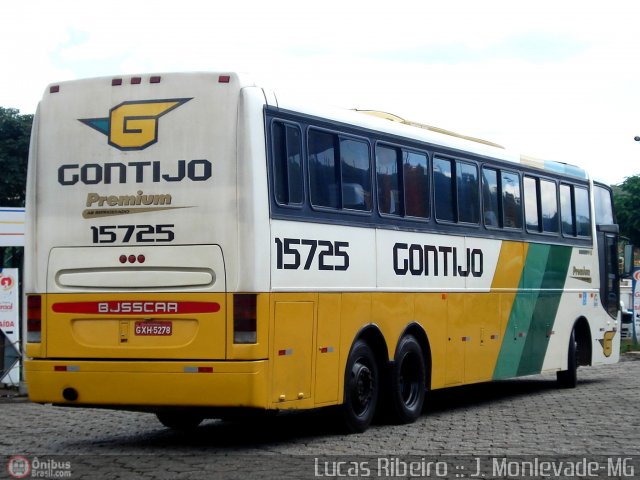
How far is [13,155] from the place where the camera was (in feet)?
172

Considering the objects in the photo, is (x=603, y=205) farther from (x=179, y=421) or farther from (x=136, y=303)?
(x=136, y=303)

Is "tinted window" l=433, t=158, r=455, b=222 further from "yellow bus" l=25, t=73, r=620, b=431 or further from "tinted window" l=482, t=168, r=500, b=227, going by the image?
"yellow bus" l=25, t=73, r=620, b=431

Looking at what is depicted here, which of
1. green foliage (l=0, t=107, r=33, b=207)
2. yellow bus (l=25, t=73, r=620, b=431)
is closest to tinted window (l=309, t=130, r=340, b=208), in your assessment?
yellow bus (l=25, t=73, r=620, b=431)

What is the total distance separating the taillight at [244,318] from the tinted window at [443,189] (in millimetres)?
4685

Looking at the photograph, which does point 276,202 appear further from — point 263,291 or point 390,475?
point 390,475

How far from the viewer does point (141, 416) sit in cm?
1625

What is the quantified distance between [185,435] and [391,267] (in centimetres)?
291

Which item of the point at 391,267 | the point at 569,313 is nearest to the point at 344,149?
the point at 391,267

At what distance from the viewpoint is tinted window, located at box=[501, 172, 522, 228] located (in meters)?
17.7

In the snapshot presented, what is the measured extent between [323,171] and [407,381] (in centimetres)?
316

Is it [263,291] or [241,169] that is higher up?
[241,169]

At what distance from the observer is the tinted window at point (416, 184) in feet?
48.8

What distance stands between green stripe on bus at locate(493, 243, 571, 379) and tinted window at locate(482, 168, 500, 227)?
A: 1370 mm

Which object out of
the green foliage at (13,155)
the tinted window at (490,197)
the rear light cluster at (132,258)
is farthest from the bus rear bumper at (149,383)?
the green foliage at (13,155)
